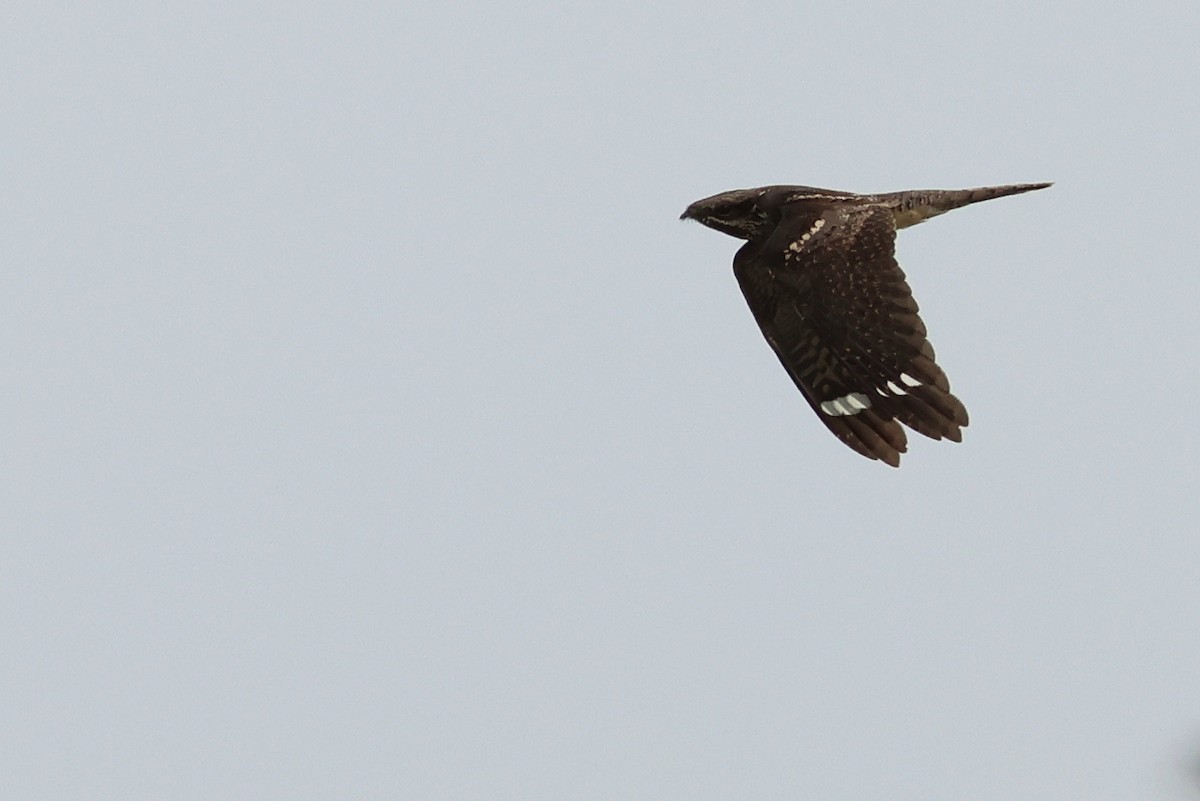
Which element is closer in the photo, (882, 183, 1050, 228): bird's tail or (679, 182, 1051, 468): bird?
(679, 182, 1051, 468): bird

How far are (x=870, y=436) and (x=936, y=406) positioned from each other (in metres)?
0.46

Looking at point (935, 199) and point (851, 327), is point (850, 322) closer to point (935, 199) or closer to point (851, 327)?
point (851, 327)

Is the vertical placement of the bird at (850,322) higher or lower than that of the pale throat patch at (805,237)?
lower

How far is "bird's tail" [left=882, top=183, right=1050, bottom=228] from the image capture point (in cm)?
1073

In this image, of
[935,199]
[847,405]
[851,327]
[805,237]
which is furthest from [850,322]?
[935,199]

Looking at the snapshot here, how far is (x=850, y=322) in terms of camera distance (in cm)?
979

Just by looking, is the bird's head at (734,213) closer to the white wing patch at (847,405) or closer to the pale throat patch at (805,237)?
the pale throat patch at (805,237)

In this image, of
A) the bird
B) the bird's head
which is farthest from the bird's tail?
the bird's head

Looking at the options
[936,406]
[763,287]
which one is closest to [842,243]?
[763,287]

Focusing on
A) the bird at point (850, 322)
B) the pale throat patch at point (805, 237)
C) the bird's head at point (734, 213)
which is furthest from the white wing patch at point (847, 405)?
the bird's head at point (734, 213)

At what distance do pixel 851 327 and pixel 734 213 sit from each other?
197cm

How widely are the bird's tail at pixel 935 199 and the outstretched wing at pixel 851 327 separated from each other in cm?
A: 46

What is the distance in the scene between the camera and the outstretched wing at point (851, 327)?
9.56 m

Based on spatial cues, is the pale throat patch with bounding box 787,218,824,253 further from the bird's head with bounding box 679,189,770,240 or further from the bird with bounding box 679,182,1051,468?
the bird's head with bounding box 679,189,770,240
